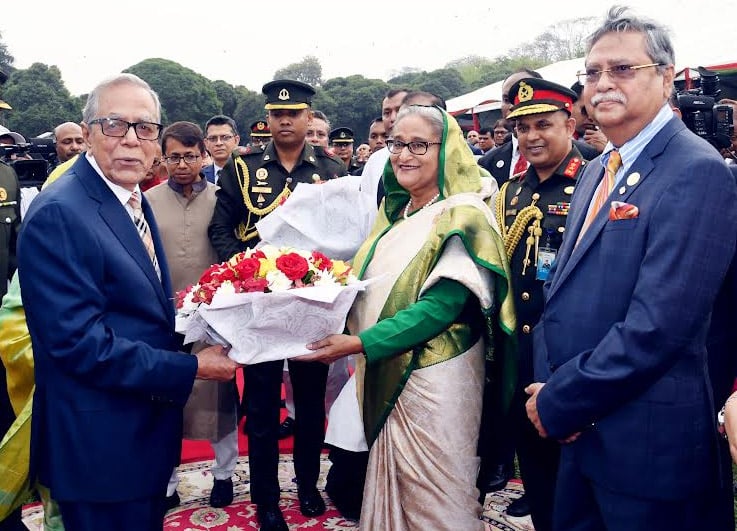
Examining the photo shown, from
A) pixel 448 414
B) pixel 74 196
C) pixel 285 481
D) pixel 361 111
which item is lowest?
pixel 285 481

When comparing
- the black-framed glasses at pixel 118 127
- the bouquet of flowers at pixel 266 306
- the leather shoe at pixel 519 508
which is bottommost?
the leather shoe at pixel 519 508

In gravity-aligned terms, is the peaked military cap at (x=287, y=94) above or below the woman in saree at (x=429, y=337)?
above

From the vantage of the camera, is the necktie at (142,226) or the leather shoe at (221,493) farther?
the leather shoe at (221,493)

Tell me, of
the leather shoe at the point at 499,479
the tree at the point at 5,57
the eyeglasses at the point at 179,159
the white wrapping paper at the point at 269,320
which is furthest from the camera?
the tree at the point at 5,57

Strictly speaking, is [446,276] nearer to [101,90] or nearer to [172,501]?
[101,90]

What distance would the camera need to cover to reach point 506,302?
266cm

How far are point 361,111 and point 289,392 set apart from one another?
29.1 metres

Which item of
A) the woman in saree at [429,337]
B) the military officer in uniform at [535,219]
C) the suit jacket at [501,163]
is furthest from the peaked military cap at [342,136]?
the woman in saree at [429,337]

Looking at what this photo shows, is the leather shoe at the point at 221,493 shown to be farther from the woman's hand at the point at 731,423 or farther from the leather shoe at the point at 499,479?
the woman's hand at the point at 731,423

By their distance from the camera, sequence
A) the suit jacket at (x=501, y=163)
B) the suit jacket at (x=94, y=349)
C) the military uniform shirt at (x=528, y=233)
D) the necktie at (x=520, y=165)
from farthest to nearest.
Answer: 1. the suit jacket at (x=501, y=163)
2. the necktie at (x=520, y=165)
3. the military uniform shirt at (x=528, y=233)
4. the suit jacket at (x=94, y=349)

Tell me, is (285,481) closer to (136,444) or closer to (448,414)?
(448,414)

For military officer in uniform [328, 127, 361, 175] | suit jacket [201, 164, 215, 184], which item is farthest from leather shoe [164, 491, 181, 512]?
military officer in uniform [328, 127, 361, 175]

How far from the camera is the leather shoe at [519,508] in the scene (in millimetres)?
3729

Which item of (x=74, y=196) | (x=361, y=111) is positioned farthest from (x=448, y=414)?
(x=361, y=111)
